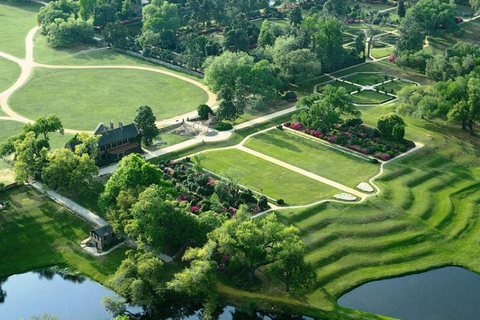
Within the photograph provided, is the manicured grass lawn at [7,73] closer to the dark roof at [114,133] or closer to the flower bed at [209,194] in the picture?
the dark roof at [114,133]

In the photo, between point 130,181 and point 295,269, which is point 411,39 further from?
point 295,269

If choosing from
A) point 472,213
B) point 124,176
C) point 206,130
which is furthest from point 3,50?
point 472,213

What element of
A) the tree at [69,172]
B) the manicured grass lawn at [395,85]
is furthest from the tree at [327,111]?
the tree at [69,172]

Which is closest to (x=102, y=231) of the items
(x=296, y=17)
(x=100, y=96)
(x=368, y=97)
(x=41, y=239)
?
(x=41, y=239)

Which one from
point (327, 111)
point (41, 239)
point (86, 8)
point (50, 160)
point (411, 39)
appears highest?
point (411, 39)

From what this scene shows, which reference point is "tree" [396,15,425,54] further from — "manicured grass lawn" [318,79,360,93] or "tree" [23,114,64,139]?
"tree" [23,114,64,139]
